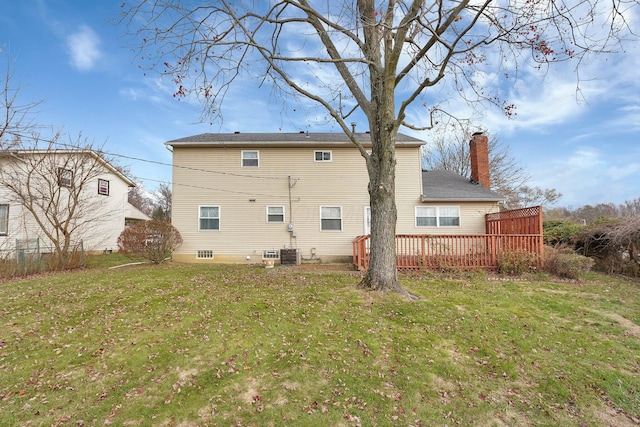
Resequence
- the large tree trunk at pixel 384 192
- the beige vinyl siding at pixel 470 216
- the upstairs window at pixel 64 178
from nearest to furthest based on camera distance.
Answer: the large tree trunk at pixel 384 192 < the upstairs window at pixel 64 178 < the beige vinyl siding at pixel 470 216

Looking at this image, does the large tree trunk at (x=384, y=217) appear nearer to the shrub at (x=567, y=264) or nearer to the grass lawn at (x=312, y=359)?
the grass lawn at (x=312, y=359)

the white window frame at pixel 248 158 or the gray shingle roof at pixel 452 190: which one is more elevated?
the white window frame at pixel 248 158

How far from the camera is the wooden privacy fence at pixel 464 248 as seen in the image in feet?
34.5

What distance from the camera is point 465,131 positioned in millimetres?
7535

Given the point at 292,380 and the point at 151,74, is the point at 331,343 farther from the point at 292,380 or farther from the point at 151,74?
the point at 151,74

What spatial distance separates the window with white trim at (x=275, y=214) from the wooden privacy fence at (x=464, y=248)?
13.8ft

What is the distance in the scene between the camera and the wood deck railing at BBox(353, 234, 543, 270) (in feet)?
34.4

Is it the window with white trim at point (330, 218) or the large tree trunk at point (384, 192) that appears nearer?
the large tree trunk at point (384, 192)

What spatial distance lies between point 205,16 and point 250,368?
7.23 m

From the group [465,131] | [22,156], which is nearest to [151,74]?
[465,131]

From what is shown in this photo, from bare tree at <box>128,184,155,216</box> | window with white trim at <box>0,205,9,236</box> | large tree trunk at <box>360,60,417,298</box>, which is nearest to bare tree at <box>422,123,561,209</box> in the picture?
large tree trunk at <box>360,60,417,298</box>

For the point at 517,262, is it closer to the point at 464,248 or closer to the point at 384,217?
the point at 464,248

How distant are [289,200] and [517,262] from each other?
8.93 meters

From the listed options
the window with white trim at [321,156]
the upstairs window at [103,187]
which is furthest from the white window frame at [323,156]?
the upstairs window at [103,187]
